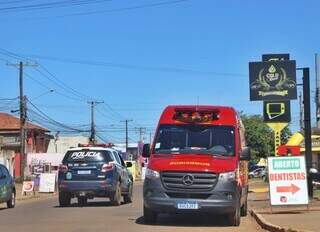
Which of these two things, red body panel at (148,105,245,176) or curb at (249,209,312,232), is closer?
curb at (249,209,312,232)

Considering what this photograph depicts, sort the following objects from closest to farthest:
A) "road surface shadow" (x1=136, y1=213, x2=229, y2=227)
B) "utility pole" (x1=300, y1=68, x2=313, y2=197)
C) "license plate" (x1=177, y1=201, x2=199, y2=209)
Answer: "license plate" (x1=177, y1=201, x2=199, y2=209)
"road surface shadow" (x1=136, y1=213, x2=229, y2=227)
"utility pole" (x1=300, y1=68, x2=313, y2=197)

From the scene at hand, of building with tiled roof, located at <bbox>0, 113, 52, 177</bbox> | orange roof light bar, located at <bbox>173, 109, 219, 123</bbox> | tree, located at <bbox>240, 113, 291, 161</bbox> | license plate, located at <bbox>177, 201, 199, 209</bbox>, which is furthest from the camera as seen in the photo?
tree, located at <bbox>240, 113, 291, 161</bbox>

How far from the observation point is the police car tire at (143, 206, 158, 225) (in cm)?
1648

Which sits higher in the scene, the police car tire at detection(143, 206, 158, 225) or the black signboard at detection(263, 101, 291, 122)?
the black signboard at detection(263, 101, 291, 122)

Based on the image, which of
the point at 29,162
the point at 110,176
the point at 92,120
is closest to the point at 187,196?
the point at 110,176

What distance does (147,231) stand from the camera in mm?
15195

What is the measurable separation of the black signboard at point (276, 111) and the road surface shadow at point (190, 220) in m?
11.9

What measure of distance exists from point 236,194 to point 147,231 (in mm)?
2255

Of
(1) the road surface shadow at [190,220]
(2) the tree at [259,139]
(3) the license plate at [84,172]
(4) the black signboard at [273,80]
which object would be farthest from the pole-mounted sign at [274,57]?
(2) the tree at [259,139]

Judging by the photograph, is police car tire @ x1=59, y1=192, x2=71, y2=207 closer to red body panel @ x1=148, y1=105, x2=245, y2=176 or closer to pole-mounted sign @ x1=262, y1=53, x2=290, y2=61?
red body panel @ x1=148, y1=105, x2=245, y2=176

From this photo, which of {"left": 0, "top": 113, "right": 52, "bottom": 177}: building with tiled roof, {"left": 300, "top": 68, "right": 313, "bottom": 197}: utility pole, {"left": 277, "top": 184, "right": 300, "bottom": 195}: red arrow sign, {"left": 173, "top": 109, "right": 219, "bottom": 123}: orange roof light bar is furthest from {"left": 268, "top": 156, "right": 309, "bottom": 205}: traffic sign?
{"left": 0, "top": 113, "right": 52, "bottom": 177}: building with tiled roof

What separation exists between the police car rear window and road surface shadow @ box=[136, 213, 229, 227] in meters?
5.70

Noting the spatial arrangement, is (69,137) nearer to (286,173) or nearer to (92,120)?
(92,120)

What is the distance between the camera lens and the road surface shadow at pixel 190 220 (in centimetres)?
1661
